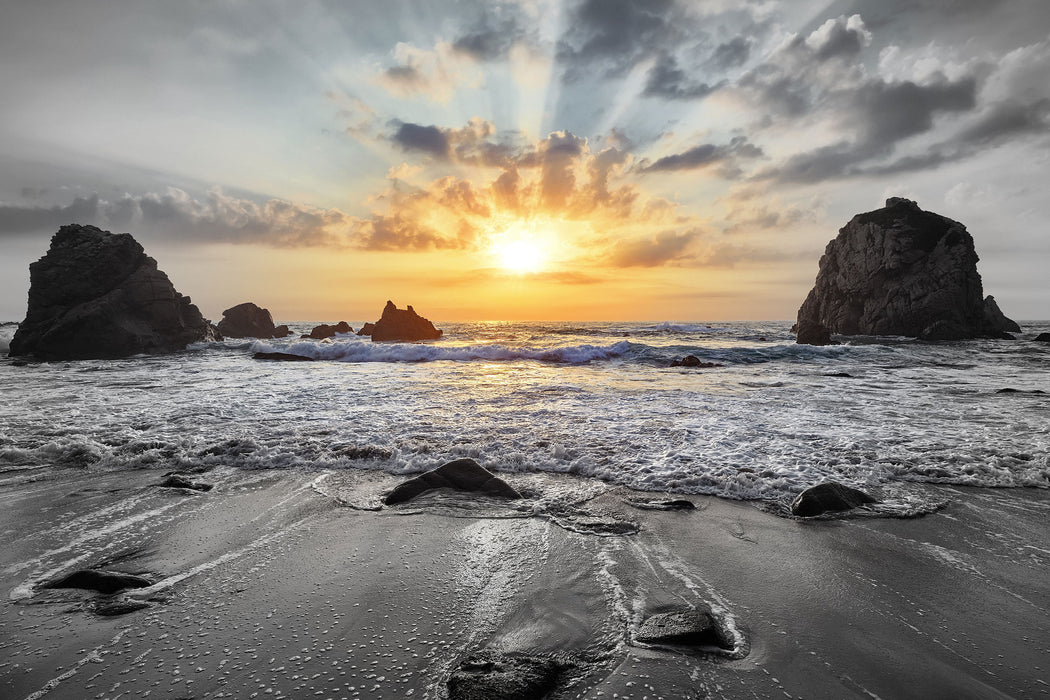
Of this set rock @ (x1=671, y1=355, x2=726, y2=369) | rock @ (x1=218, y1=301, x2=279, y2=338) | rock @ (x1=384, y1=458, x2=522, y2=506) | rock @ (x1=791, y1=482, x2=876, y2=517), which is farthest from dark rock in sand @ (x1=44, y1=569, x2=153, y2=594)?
rock @ (x1=218, y1=301, x2=279, y2=338)

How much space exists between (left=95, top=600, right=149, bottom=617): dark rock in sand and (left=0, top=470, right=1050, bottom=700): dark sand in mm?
82

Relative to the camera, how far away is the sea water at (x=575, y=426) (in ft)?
20.8

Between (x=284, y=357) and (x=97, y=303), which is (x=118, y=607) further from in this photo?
(x=97, y=303)

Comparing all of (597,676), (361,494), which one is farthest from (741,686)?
(361,494)

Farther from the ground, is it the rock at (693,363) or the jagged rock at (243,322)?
the jagged rock at (243,322)

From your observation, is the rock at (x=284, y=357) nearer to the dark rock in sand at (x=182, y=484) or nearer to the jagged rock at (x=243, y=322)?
the dark rock in sand at (x=182, y=484)

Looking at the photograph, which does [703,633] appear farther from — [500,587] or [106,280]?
[106,280]

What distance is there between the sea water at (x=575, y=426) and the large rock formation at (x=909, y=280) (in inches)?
1609

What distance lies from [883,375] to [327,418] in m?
21.1

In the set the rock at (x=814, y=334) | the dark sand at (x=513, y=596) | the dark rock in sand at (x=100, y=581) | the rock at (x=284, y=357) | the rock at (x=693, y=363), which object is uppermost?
the rock at (x=814, y=334)

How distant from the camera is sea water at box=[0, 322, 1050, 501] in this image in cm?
633

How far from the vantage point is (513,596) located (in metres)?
3.26

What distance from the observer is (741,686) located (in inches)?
93.3

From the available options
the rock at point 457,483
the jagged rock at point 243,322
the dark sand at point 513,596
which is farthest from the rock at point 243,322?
the rock at point 457,483
